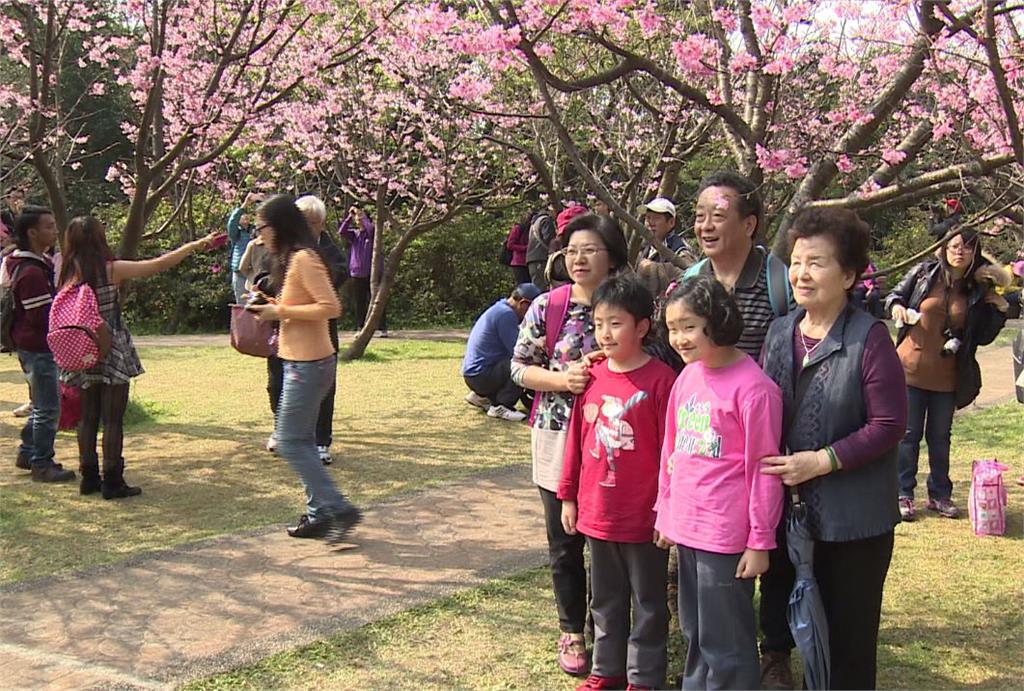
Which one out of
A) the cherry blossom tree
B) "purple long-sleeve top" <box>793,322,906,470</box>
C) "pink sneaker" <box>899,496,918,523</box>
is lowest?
"pink sneaker" <box>899,496,918,523</box>

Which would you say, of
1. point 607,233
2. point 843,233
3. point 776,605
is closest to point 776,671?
point 776,605

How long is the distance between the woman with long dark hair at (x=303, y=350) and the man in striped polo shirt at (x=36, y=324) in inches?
84.6

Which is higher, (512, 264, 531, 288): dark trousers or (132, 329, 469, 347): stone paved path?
(512, 264, 531, 288): dark trousers

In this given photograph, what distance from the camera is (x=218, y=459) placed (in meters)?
6.82

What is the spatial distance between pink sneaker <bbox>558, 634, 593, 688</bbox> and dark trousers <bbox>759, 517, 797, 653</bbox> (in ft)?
1.93

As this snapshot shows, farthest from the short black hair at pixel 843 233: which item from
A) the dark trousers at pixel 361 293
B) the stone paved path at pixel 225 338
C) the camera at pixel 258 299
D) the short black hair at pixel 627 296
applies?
the stone paved path at pixel 225 338

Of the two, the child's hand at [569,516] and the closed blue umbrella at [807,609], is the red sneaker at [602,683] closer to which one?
the child's hand at [569,516]

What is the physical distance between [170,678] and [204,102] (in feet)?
19.4

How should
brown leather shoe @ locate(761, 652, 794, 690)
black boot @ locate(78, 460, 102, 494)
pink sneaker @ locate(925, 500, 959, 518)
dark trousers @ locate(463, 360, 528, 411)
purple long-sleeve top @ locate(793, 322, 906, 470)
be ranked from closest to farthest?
purple long-sleeve top @ locate(793, 322, 906, 470)
brown leather shoe @ locate(761, 652, 794, 690)
pink sneaker @ locate(925, 500, 959, 518)
black boot @ locate(78, 460, 102, 494)
dark trousers @ locate(463, 360, 528, 411)

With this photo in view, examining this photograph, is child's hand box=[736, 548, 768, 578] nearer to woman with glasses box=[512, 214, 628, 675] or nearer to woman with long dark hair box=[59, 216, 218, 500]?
woman with glasses box=[512, 214, 628, 675]

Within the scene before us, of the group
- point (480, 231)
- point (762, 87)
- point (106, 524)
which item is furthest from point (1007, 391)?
point (480, 231)

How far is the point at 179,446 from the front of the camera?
7266 mm

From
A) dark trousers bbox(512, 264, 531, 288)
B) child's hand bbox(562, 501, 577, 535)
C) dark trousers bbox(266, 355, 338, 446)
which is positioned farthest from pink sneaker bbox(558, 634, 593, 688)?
dark trousers bbox(512, 264, 531, 288)

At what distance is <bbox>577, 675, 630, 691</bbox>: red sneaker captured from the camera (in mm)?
3240
